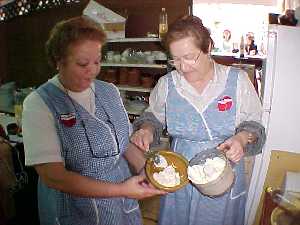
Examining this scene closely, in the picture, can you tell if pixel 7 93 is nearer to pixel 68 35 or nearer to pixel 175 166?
pixel 68 35

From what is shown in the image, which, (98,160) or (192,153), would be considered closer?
(98,160)

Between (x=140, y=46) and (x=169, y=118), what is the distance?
0.53ft

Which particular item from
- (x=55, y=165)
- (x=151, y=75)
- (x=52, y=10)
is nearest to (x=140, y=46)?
(x=151, y=75)

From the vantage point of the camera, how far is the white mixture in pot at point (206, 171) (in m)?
0.61

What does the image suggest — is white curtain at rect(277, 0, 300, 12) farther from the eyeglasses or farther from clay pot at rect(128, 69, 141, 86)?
clay pot at rect(128, 69, 141, 86)

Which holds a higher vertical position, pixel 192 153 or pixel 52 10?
pixel 52 10

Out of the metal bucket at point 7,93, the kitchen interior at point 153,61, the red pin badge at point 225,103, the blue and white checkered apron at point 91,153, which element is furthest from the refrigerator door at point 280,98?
the metal bucket at point 7,93

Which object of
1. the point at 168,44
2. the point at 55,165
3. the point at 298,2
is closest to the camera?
the point at 55,165

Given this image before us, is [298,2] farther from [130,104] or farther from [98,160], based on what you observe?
[98,160]

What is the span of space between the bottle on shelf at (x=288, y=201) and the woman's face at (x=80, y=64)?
460 mm

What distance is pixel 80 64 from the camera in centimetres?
53

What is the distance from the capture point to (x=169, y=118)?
0.72 metres

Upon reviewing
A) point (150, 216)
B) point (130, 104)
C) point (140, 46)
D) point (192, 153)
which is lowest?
point (150, 216)

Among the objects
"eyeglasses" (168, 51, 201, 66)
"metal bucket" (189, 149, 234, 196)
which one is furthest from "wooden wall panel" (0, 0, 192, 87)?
"metal bucket" (189, 149, 234, 196)
